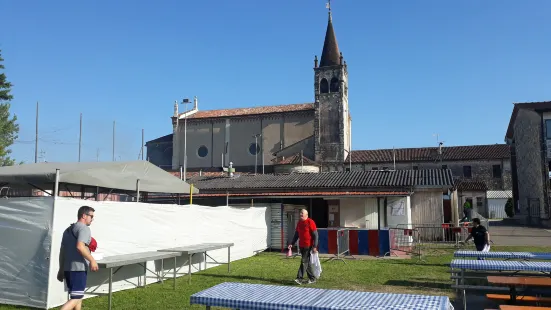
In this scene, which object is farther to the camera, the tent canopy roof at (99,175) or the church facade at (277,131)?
the church facade at (277,131)

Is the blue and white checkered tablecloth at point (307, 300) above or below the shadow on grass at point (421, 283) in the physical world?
above

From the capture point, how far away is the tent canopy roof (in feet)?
35.0

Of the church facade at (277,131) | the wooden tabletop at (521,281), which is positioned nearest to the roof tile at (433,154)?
the church facade at (277,131)

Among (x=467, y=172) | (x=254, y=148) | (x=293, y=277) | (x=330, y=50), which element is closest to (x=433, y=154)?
(x=467, y=172)

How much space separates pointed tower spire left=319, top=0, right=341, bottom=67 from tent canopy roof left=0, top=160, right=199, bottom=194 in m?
43.1

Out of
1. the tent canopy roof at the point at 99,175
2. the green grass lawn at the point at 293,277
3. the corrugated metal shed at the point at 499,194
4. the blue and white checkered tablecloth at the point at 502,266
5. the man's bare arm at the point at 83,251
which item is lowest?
the green grass lawn at the point at 293,277

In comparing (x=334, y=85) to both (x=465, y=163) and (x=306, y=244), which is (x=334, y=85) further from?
(x=306, y=244)

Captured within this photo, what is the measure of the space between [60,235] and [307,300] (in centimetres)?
565

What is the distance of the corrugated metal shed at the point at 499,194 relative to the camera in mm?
55250

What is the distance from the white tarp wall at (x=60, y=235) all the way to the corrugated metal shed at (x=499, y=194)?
166 feet

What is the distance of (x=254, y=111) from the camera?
189ft

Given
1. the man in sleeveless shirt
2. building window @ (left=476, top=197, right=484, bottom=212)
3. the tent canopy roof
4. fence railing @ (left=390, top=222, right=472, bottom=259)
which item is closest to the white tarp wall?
the tent canopy roof

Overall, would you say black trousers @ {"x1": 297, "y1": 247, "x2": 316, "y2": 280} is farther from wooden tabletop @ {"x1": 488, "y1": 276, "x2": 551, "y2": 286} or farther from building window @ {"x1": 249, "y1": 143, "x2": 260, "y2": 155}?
building window @ {"x1": 249, "y1": 143, "x2": 260, "y2": 155}

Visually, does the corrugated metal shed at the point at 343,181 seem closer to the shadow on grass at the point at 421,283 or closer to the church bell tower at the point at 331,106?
the shadow on grass at the point at 421,283
